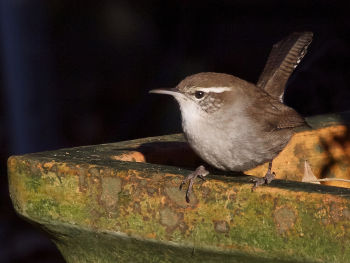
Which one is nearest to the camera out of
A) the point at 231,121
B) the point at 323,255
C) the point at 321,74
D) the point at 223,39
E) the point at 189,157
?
the point at 323,255

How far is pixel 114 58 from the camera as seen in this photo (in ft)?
20.3

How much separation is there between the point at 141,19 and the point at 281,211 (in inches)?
159

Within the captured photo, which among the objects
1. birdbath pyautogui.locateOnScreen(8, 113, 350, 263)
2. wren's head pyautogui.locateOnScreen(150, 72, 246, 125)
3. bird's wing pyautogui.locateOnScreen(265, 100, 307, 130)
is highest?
wren's head pyautogui.locateOnScreen(150, 72, 246, 125)

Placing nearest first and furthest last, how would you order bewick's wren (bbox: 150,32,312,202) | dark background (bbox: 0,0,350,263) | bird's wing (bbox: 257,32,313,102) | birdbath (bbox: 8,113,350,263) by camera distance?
birdbath (bbox: 8,113,350,263), bewick's wren (bbox: 150,32,312,202), bird's wing (bbox: 257,32,313,102), dark background (bbox: 0,0,350,263)

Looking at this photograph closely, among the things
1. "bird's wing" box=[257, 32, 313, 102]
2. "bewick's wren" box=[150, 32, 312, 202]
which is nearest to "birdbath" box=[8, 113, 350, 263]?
"bewick's wren" box=[150, 32, 312, 202]

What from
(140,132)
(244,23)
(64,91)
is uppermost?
(244,23)

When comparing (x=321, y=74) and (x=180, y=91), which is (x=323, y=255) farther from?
(x=321, y=74)

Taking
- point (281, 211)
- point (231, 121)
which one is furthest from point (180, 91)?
point (281, 211)

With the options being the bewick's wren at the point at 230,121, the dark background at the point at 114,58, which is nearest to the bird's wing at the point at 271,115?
the bewick's wren at the point at 230,121

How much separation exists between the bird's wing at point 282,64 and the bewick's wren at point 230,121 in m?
0.54

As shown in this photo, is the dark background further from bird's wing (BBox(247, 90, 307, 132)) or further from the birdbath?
the birdbath

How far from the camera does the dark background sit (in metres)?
6.05

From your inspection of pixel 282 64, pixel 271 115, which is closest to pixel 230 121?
pixel 271 115

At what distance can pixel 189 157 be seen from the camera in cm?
355
